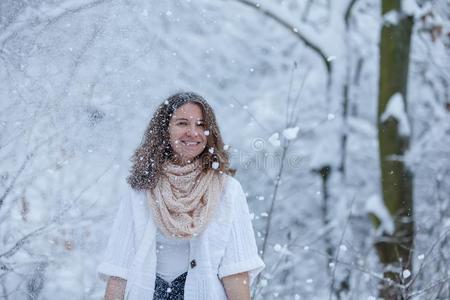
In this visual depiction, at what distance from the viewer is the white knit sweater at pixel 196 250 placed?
2576 mm

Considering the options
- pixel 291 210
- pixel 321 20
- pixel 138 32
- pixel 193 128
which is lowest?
pixel 193 128

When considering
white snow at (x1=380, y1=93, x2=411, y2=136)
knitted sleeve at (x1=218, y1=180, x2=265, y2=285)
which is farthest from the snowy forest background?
knitted sleeve at (x1=218, y1=180, x2=265, y2=285)

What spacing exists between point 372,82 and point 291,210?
2.03 meters

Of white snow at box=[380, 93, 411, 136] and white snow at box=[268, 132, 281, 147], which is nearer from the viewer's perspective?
white snow at box=[268, 132, 281, 147]

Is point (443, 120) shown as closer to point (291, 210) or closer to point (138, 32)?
point (291, 210)

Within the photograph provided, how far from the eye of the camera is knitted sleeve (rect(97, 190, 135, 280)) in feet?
8.59

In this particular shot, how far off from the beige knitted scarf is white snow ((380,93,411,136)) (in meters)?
3.98

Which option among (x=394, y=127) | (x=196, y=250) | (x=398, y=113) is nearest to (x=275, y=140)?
(x=398, y=113)

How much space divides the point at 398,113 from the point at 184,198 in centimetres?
410

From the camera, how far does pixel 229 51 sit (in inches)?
316

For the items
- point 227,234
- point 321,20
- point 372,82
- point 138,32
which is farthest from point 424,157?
point 227,234

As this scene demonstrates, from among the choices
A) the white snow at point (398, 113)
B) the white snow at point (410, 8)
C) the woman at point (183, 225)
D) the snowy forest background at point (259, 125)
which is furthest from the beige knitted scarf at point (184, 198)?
the white snow at point (410, 8)

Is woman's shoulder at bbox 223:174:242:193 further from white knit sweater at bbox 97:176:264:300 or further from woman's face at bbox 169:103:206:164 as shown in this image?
woman's face at bbox 169:103:206:164

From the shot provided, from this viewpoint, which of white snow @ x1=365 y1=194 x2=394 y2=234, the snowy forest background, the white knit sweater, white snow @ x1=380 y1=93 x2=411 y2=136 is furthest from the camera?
white snow @ x1=380 y1=93 x2=411 y2=136
